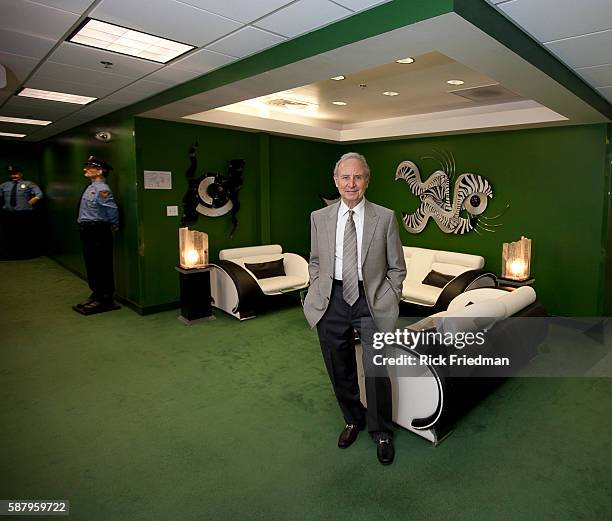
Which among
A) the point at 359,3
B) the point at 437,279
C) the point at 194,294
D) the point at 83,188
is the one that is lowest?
the point at 194,294

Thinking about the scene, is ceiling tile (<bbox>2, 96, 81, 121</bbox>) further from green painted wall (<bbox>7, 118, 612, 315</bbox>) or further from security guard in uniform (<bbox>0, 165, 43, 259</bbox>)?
security guard in uniform (<bbox>0, 165, 43, 259</bbox>)

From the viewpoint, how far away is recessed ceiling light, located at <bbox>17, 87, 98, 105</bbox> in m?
4.48

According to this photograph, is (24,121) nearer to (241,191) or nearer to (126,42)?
(241,191)

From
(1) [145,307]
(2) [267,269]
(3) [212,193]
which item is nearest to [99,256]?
(1) [145,307]

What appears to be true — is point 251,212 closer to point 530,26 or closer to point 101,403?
point 101,403

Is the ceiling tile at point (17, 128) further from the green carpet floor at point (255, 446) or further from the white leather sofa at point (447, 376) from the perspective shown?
the white leather sofa at point (447, 376)


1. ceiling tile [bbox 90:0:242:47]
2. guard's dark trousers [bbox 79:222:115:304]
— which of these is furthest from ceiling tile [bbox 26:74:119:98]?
ceiling tile [bbox 90:0:242:47]

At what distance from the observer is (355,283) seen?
2432 mm

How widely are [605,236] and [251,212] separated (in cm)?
427

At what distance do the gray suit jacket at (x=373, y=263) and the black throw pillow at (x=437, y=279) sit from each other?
2.86 meters

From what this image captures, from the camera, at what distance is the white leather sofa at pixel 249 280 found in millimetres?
5086

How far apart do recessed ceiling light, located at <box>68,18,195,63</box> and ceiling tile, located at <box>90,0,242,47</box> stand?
13 cm

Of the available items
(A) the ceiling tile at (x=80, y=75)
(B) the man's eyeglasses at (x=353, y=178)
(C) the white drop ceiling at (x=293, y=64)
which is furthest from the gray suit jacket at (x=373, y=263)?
(A) the ceiling tile at (x=80, y=75)

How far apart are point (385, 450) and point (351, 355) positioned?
0.55 metres
